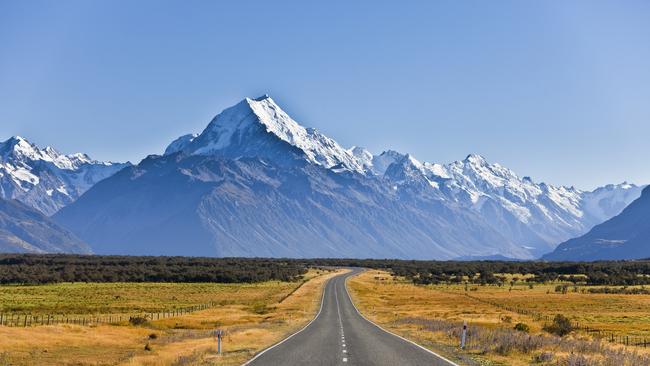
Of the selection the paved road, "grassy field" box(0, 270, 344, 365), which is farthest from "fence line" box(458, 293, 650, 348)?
"grassy field" box(0, 270, 344, 365)

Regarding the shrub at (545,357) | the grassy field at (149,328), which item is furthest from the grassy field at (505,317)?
the grassy field at (149,328)

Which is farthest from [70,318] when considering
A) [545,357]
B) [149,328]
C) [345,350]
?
[545,357]

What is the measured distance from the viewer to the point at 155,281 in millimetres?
148250

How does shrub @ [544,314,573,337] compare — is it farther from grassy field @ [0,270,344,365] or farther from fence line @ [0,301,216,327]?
fence line @ [0,301,216,327]

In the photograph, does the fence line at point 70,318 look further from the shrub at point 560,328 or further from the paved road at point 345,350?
the shrub at point 560,328

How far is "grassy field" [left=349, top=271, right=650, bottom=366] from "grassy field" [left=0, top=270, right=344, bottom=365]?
970 centimetres

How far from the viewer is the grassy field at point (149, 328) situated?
39594 mm

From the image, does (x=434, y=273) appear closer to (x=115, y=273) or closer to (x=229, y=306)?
(x=115, y=273)

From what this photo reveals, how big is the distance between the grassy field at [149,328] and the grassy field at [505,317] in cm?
970

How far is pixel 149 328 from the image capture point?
2436 inches

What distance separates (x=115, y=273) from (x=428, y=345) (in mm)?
131338

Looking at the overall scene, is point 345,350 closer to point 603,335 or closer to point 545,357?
point 545,357

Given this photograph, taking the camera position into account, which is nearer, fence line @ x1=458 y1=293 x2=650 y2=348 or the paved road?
the paved road

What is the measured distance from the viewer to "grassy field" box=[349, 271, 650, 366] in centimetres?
3453
